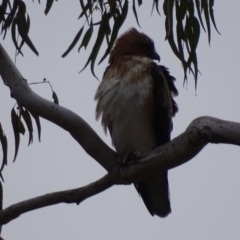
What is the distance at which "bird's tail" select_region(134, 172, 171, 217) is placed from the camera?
10.2ft

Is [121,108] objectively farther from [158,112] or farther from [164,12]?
[164,12]

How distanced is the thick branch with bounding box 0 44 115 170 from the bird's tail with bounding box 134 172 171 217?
807 millimetres

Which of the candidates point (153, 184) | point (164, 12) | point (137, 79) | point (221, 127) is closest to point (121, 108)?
point (137, 79)

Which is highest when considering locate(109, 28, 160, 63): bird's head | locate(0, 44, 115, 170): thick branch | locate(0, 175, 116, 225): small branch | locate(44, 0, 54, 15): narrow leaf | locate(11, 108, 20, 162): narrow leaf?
locate(109, 28, 160, 63): bird's head

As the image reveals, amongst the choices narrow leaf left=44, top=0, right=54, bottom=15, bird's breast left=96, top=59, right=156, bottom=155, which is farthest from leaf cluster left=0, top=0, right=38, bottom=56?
bird's breast left=96, top=59, right=156, bottom=155

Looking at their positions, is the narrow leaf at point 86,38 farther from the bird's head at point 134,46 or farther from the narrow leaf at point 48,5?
the bird's head at point 134,46

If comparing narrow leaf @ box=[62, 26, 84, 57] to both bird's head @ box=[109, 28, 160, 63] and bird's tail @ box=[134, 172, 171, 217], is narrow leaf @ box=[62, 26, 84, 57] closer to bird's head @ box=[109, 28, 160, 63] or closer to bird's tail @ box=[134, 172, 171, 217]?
bird's head @ box=[109, 28, 160, 63]

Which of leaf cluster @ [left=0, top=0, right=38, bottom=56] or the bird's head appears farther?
the bird's head

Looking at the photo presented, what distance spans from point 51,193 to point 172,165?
45cm

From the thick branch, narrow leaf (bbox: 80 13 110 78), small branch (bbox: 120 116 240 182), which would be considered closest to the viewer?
small branch (bbox: 120 116 240 182)

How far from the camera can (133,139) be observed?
10.0ft

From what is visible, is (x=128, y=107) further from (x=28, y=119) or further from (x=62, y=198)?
(x=62, y=198)

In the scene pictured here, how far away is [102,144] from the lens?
227cm

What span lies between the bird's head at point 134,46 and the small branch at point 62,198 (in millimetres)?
1074
